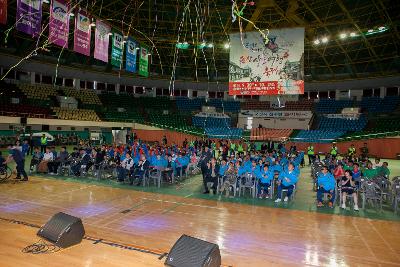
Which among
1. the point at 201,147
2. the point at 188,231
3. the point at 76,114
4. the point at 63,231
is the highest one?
the point at 76,114

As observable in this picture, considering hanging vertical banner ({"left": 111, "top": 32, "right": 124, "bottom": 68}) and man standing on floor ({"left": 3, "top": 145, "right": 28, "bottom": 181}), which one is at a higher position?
hanging vertical banner ({"left": 111, "top": 32, "right": 124, "bottom": 68})

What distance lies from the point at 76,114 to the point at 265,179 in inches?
1092

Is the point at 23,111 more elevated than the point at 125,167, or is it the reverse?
the point at 23,111

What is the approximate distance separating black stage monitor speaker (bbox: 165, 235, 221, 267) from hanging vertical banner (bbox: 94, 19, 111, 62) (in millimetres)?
13231

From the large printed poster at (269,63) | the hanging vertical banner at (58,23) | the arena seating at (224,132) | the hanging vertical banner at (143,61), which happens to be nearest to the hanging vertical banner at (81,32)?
the hanging vertical banner at (58,23)

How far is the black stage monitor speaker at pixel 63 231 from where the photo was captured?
5988 millimetres

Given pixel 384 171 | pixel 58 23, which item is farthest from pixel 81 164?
pixel 384 171

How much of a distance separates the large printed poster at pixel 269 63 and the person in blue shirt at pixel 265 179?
7.14 meters

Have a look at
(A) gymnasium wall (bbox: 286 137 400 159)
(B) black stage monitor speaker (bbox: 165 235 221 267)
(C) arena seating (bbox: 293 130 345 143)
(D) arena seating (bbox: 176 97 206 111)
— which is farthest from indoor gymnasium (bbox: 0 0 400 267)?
(C) arena seating (bbox: 293 130 345 143)

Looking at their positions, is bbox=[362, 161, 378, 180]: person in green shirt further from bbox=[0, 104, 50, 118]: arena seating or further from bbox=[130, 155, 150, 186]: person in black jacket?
bbox=[0, 104, 50, 118]: arena seating

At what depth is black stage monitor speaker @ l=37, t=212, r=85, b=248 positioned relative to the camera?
19.6 feet

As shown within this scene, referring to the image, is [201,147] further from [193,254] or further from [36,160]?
[193,254]

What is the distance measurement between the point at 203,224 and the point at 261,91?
10899 millimetres

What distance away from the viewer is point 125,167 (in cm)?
1330
